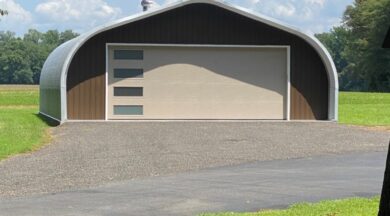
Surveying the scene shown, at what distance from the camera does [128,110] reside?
22344mm

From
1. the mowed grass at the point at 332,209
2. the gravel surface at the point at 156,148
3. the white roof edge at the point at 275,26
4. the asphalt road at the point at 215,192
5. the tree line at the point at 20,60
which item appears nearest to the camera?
the mowed grass at the point at 332,209

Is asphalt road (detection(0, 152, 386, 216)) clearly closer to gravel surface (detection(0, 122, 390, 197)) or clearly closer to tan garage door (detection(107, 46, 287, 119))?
gravel surface (detection(0, 122, 390, 197))

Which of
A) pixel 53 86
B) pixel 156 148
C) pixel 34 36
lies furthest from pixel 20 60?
pixel 156 148

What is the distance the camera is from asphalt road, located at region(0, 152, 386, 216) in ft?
25.0

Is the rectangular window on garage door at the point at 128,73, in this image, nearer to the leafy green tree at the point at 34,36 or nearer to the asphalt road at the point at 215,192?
the asphalt road at the point at 215,192

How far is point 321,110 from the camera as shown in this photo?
23.0 meters

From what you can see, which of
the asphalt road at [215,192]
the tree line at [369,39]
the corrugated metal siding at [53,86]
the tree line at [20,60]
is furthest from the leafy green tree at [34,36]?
the asphalt road at [215,192]

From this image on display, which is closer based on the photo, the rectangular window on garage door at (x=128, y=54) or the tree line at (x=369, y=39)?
the rectangular window on garage door at (x=128, y=54)

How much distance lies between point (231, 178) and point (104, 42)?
42.7 ft

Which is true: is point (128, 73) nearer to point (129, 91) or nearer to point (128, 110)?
point (129, 91)

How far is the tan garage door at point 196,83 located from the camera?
22.3 m

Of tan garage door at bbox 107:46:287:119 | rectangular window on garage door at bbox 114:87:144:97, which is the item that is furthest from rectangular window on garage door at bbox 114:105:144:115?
rectangular window on garage door at bbox 114:87:144:97

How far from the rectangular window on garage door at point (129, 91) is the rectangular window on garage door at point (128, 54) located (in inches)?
40.5

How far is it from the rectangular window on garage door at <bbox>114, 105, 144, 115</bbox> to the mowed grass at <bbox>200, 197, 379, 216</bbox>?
15135mm
